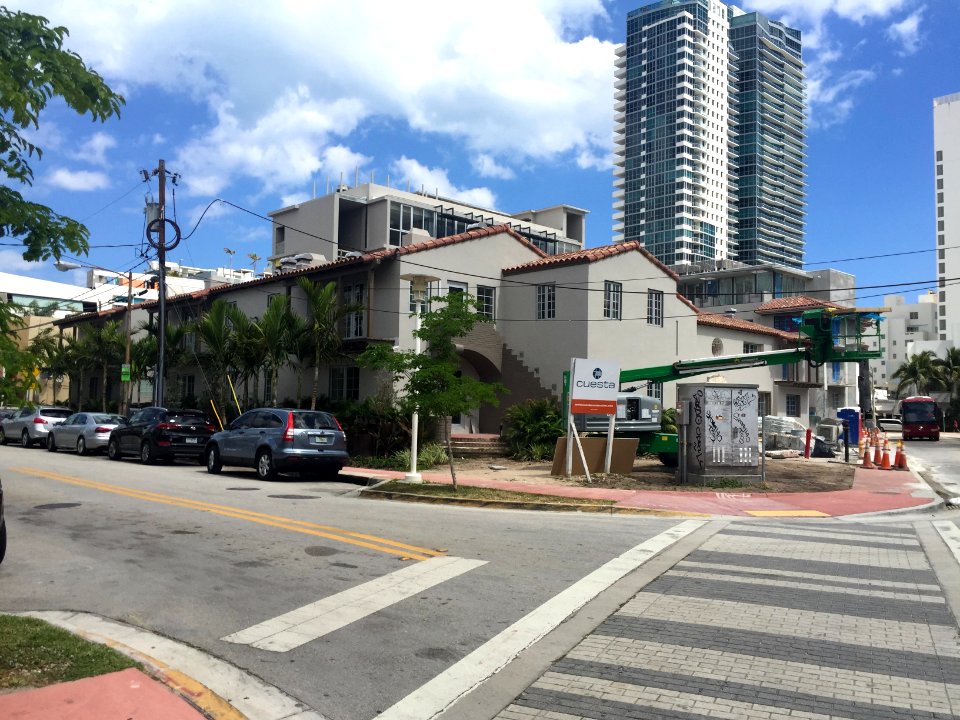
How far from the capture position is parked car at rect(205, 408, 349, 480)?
18750 mm

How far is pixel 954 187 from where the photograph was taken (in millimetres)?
124438

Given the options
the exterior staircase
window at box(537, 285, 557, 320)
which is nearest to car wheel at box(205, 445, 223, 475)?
the exterior staircase

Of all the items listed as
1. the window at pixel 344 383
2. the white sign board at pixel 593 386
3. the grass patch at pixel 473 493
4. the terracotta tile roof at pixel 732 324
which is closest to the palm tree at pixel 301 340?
the window at pixel 344 383

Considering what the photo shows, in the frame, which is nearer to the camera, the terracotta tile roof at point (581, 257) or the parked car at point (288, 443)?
the parked car at point (288, 443)

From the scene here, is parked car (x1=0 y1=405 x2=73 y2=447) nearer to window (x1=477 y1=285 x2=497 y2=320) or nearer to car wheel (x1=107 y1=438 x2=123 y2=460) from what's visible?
car wheel (x1=107 y1=438 x2=123 y2=460)

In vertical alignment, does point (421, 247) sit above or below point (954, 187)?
below

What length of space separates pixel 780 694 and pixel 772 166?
632 ft

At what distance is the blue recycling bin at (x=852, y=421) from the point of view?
30.6 m

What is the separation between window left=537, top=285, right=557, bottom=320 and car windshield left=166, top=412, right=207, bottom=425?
11.6 meters

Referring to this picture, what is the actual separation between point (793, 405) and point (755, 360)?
23806mm

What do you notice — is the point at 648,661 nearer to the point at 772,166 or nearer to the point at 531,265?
the point at 531,265

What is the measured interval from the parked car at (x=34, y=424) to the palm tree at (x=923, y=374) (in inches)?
2819

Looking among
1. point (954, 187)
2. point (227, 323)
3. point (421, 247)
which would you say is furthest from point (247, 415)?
point (954, 187)

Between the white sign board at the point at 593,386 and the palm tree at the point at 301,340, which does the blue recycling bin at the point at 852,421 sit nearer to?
the white sign board at the point at 593,386
